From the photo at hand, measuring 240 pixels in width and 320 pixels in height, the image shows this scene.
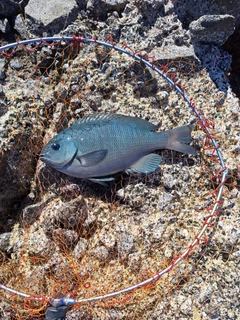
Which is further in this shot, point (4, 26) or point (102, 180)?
point (4, 26)

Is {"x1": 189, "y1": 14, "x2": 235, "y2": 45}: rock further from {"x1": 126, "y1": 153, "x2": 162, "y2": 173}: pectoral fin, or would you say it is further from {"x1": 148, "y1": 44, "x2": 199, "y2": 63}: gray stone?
{"x1": 126, "y1": 153, "x2": 162, "y2": 173}: pectoral fin

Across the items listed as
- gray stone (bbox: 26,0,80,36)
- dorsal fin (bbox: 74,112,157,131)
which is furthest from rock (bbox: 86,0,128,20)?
dorsal fin (bbox: 74,112,157,131)

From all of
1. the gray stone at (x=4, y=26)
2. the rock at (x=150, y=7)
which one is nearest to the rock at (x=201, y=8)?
the rock at (x=150, y=7)

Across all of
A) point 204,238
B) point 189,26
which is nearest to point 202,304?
point 204,238

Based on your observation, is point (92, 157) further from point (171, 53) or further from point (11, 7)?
point (11, 7)

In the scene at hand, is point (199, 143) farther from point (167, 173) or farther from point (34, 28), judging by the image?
point (34, 28)

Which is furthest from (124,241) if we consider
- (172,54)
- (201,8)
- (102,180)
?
(201,8)

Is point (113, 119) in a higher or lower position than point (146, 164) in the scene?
higher

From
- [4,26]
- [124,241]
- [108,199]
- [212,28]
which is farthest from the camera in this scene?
[4,26]
